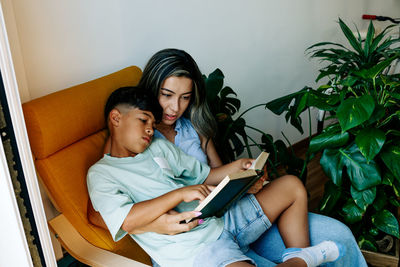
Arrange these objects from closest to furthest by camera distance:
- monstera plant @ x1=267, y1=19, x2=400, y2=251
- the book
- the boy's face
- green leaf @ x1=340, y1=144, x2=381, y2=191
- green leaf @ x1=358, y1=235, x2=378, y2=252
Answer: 1. the book
2. the boy's face
3. monstera plant @ x1=267, y1=19, x2=400, y2=251
4. green leaf @ x1=340, y1=144, x2=381, y2=191
5. green leaf @ x1=358, y1=235, x2=378, y2=252

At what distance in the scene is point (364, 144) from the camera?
57.8 inches

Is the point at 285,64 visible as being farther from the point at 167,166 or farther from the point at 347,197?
the point at 167,166

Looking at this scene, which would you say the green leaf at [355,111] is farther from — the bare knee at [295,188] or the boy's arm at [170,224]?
the boy's arm at [170,224]

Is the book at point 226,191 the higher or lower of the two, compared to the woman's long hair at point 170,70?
lower

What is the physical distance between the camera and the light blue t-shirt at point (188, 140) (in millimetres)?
1668

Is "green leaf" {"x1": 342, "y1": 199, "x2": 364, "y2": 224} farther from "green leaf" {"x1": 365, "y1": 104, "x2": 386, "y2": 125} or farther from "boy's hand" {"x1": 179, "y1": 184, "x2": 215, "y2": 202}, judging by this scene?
"boy's hand" {"x1": 179, "y1": 184, "x2": 215, "y2": 202}

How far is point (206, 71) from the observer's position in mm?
2262

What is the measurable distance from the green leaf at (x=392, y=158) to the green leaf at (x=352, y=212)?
0.91 feet

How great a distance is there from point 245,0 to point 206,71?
1.72 ft

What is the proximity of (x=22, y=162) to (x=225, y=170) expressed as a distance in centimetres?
84

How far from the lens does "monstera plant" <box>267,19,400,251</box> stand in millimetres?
1474

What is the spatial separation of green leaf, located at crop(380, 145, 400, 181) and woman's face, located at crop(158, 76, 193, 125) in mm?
828

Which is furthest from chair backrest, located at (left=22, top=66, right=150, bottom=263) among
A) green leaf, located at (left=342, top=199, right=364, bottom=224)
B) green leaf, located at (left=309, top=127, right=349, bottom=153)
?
green leaf, located at (left=342, top=199, right=364, bottom=224)

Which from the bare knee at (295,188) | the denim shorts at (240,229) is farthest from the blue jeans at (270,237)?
the bare knee at (295,188)
